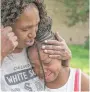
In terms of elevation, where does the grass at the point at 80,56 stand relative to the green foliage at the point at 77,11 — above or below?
below

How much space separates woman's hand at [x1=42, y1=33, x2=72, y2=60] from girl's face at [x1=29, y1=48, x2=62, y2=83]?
16 millimetres

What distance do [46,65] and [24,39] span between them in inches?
5.2

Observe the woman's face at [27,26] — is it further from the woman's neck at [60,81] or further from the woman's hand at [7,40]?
the woman's neck at [60,81]

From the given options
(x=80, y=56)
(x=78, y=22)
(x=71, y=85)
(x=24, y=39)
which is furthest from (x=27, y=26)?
(x=78, y=22)

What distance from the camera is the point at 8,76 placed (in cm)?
110

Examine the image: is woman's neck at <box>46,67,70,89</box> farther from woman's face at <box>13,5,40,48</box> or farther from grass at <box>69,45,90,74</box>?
grass at <box>69,45,90,74</box>

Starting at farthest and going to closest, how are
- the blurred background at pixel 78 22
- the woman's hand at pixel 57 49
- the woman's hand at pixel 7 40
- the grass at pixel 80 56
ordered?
1. the blurred background at pixel 78 22
2. the grass at pixel 80 56
3. the woman's hand at pixel 57 49
4. the woman's hand at pixel 7 40

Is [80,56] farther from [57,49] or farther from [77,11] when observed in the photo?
[57,49]

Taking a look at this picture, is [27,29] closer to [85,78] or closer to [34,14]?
[34,14]

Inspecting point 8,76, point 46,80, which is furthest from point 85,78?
point 8,76

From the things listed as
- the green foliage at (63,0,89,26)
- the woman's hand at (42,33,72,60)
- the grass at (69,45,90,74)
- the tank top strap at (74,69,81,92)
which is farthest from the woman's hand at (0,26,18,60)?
the green foliage at (63,0,89,26)

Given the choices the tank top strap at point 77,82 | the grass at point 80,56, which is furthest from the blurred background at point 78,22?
the tank top strap at point 77,82

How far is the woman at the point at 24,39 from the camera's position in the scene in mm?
1044

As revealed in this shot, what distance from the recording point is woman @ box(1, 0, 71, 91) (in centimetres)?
104
